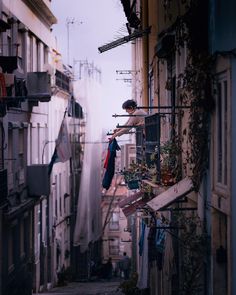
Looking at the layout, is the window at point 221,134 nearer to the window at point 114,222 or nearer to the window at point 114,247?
the window at point 114,247

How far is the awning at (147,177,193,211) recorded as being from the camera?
10595mm

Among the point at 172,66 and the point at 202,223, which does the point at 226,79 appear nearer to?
the point at 202,223

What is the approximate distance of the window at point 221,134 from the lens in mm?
8844

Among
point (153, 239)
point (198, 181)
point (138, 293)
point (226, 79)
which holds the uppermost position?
point (226, 79)

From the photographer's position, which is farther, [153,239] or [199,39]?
[153,239]

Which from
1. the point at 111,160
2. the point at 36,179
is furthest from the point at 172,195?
the point at 36,179

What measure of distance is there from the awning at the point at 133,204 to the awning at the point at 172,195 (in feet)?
12.5

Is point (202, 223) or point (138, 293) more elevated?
point (202, 223)

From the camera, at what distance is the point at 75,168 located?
40.6 m

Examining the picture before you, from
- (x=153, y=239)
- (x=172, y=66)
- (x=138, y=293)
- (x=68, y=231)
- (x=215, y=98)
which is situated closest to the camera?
(x=215, y=98)

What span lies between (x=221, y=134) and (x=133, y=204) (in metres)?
7.01

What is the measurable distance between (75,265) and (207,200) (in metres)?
30.2

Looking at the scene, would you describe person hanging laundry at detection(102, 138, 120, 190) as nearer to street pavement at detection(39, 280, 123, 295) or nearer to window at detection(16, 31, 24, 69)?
street pavement at detection(39, 280, 123, 295)

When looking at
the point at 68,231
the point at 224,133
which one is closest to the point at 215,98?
the point at 224,133
